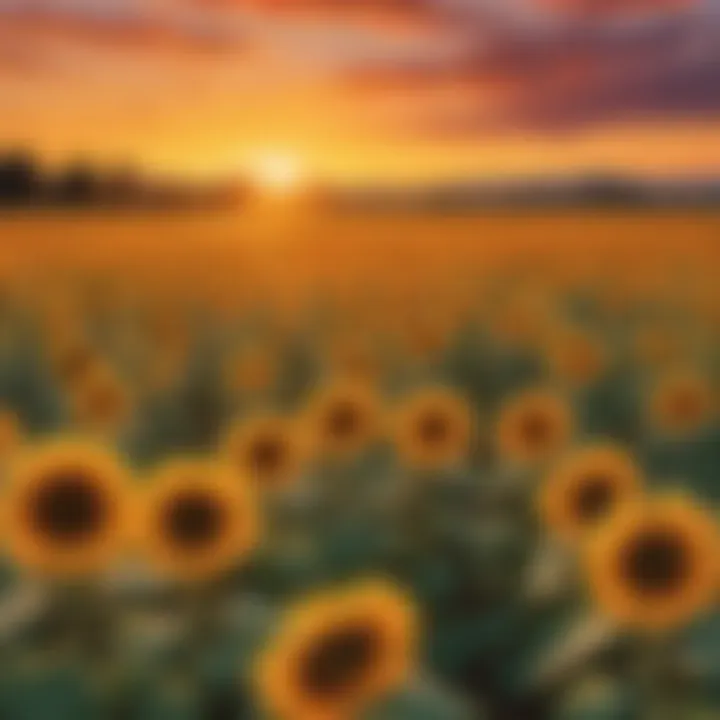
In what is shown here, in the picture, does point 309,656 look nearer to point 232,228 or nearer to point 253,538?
point 253,538

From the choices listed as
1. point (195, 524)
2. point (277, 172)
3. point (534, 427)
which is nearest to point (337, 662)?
point (195, 524)

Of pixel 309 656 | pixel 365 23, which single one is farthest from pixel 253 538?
pixel 365 23

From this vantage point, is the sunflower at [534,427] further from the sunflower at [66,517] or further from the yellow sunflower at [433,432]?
the sunflower at [66,517]

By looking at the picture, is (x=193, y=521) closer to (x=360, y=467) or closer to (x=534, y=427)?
(x=360, y=467)

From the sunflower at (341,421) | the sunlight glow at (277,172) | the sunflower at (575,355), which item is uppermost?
the sunlight glow at (277,172)

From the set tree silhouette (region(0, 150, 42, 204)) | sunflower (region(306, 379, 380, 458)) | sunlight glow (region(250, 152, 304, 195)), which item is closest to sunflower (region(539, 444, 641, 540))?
sunflower (region(306, 379, 380, 458))

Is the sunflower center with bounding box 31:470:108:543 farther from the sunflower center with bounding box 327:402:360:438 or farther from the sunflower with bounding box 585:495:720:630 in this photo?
the sunflower with bounding box 585:495:720:630

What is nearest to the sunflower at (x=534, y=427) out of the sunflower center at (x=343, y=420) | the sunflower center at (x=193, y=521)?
the sunflower center at (x=343, y=420)
